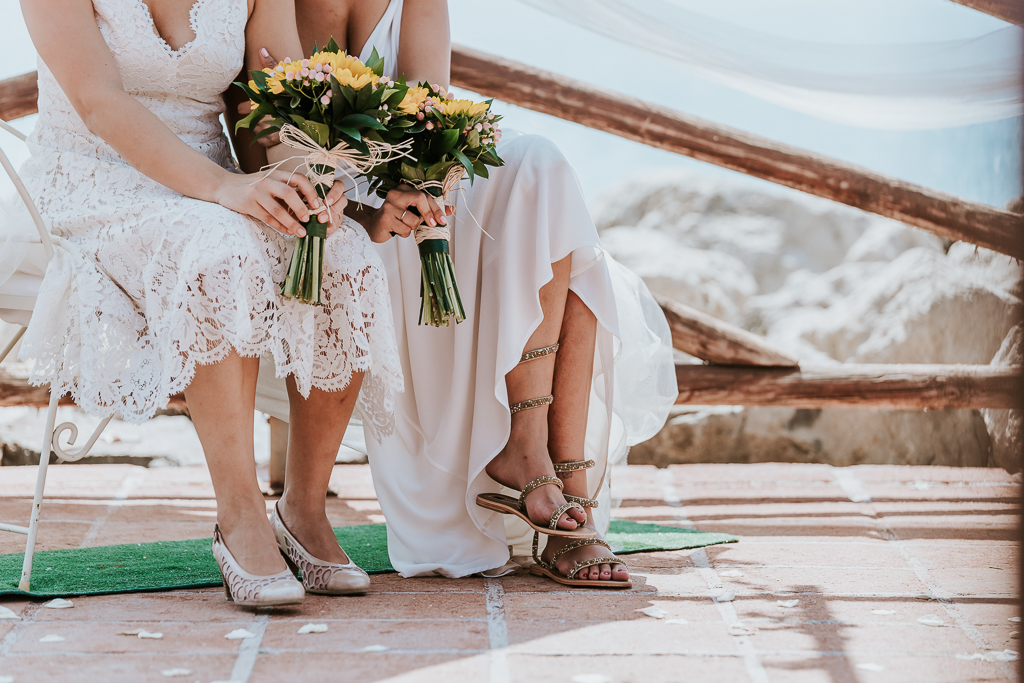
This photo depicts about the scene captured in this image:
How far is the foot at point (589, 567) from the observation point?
2088 millimetres

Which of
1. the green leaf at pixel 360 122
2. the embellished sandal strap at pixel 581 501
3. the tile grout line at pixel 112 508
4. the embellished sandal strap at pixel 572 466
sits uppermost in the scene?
the green leaf at pixel 360 122

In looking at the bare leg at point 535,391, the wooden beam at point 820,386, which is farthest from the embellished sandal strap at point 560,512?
the wooden beam at point 820,386

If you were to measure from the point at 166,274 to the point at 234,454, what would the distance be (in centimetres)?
38

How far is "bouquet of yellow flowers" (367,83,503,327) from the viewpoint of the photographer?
1902mm

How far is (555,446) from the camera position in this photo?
A: 2281 millimetres

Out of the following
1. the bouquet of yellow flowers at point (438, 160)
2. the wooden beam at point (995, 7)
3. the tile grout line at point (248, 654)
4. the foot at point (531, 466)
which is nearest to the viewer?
the tile grout line at point (248, 654)

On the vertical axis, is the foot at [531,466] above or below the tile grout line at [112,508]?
above

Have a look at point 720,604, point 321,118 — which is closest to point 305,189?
A: point 321,118

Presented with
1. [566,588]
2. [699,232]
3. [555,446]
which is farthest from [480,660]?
[699,232]

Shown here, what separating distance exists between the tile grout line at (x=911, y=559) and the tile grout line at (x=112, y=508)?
214cm

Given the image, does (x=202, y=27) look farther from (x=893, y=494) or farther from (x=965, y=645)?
(x=893, y=494)

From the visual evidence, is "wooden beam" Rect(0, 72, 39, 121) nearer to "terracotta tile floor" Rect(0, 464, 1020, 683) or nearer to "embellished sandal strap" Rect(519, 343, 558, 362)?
"terracotta tile floor" Rect(0, 464, 1020, 683)

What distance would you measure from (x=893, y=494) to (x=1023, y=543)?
8.59 feet

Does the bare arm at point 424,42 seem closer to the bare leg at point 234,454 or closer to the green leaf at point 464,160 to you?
the green leaf at point 464,160
